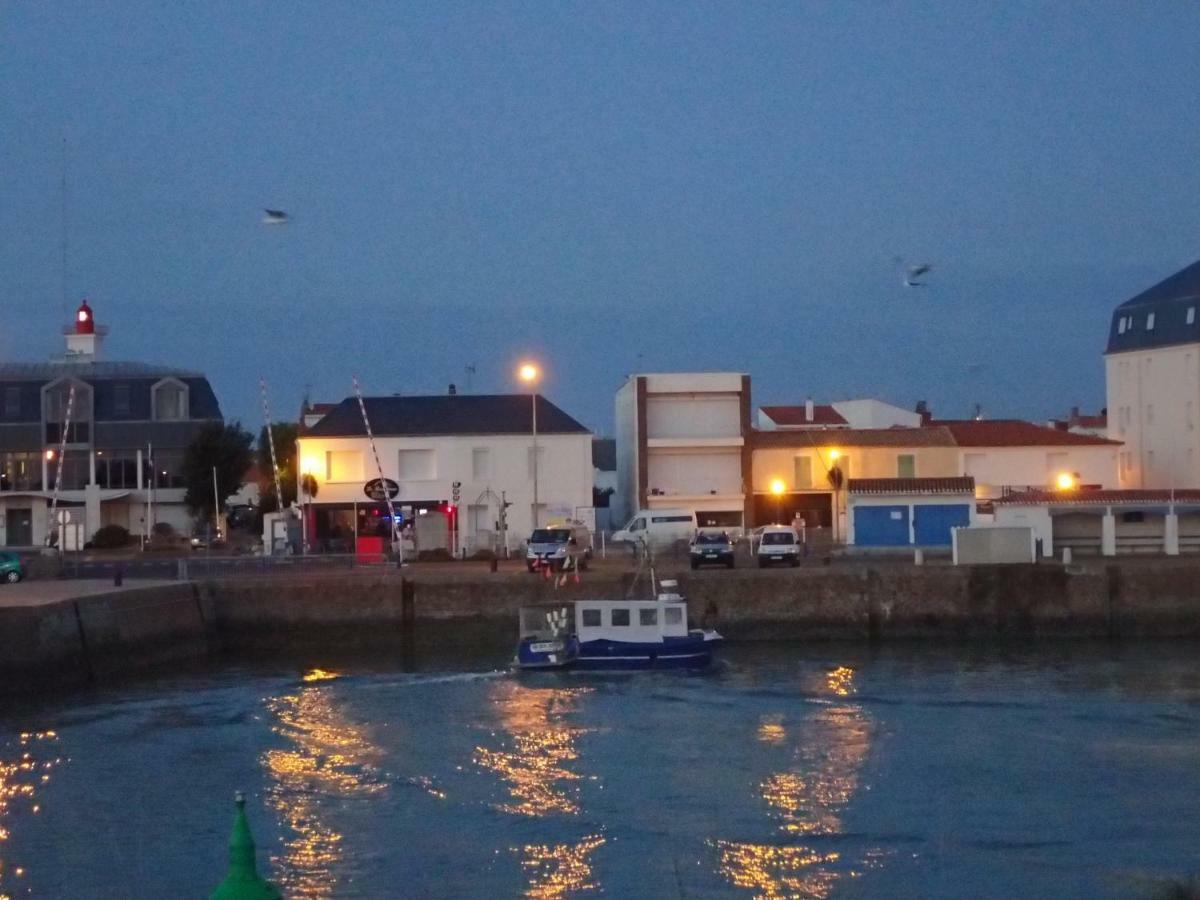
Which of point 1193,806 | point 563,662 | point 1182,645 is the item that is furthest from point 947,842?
point 1182,645

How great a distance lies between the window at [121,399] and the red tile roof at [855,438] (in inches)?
1096

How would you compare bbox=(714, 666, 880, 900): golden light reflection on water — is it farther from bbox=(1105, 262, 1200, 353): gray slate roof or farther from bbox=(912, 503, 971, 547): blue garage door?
bbox=(1105, 262, 1200, 353): gray slate roof

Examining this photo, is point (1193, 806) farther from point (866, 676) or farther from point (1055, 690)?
point (866, 676)

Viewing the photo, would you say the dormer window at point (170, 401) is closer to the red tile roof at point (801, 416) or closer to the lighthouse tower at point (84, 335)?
the lighthouse tower at point (84, 335)

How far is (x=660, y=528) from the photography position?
5812 centimetres

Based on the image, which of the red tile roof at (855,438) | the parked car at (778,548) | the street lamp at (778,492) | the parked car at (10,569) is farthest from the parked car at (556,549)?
the red tile roof at (855,438)

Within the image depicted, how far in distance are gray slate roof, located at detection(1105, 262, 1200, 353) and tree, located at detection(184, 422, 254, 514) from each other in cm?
3890

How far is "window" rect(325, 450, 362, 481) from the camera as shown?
61.7 m

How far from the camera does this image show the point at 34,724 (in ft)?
104

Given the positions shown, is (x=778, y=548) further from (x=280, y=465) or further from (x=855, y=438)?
(x=280, y=465)

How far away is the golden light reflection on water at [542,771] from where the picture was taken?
19688 millimetres

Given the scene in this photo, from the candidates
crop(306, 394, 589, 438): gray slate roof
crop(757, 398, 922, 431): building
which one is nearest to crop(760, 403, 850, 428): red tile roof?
crop(757, 398, 922, 431): building

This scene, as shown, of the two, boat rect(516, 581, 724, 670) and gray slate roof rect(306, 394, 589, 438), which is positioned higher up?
gray slate roof rect(306, 394, 589, 438)

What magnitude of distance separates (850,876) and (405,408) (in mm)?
46075
